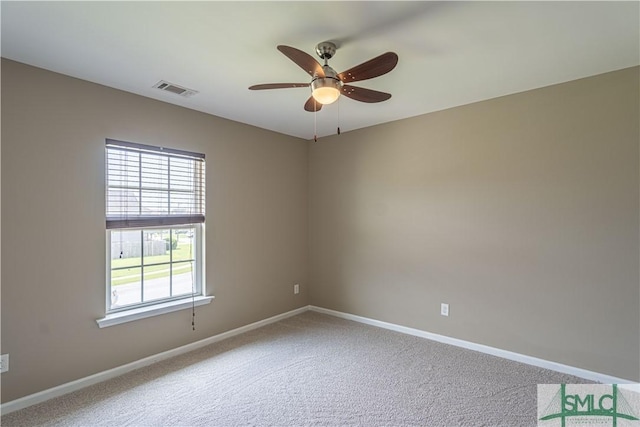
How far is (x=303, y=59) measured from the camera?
1.75 meters

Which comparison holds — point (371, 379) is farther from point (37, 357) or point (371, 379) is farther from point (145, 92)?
point (145, 92)

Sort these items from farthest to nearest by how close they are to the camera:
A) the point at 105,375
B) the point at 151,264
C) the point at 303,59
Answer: the point at 151,264 < the point at 105,375 < the point at 303,59

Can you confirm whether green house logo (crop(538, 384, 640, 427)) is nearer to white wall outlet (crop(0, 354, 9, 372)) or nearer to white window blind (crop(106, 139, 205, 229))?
white window blind (crop(106, 139, 205, 229))

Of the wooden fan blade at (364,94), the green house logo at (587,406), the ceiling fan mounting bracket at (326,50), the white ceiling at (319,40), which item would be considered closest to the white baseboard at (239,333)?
the green house logo at (587,406)

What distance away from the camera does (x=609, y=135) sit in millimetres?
2516

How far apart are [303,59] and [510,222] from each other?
2.39 m

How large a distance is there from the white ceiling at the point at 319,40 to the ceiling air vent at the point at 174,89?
7 cm

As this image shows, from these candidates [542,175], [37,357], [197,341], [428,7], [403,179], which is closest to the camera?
[428,7]

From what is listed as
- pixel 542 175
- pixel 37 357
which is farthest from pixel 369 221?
pixel 37 357

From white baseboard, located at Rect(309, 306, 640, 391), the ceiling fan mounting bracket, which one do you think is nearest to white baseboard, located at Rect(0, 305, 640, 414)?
white baseboard, located at Rect(309, 306, 640, 391)

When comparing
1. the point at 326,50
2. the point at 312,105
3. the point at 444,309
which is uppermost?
the point at 326,50

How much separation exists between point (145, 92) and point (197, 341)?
241 cm

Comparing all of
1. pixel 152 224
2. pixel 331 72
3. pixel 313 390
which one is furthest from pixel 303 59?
pixel 313 390

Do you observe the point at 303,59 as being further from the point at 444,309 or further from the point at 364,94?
the point at 444,309
